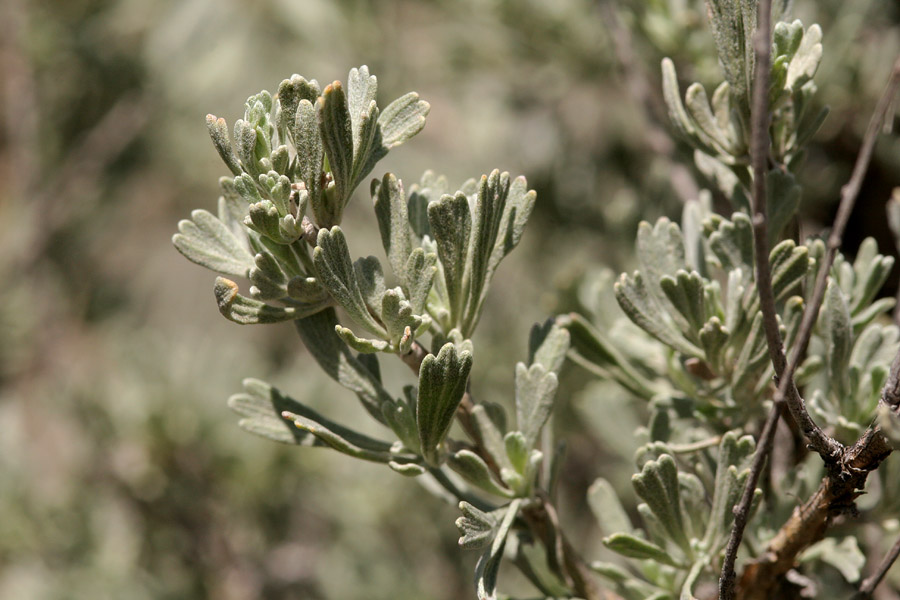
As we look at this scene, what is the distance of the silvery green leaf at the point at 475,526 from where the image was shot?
0.55 m

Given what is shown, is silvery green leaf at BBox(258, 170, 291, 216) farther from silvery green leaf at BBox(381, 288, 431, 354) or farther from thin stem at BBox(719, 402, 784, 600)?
thin stem at BBox(719, 402, 784, 600)

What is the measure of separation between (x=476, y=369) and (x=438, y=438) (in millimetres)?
955

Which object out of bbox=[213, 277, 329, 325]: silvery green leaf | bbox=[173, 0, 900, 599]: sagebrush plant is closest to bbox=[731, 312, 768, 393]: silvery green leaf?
bbox=[173, 0, 900, 599]: sagebrush plant

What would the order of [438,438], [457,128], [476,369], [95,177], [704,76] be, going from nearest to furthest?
[438,438] → [704,76] → [476,369] → [95,177] → [457,128]

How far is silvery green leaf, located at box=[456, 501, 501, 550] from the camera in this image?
0.55 metres

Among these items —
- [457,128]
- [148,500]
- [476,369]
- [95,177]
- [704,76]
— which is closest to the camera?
[704,76]

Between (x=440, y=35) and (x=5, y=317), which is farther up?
(x=440, y=35)

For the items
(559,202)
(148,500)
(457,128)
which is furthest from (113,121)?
(559,202)

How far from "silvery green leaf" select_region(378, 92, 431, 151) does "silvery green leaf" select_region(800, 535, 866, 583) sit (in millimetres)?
448

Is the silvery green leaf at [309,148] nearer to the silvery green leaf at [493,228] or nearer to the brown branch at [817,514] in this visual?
the silvery green leaf at [493,228]

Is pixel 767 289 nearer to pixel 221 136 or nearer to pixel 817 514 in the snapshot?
pixel 817 514

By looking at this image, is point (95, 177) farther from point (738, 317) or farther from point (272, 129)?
point (738, 317)

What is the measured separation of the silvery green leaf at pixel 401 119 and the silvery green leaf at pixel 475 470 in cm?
22

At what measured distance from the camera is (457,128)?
6.95 feet
